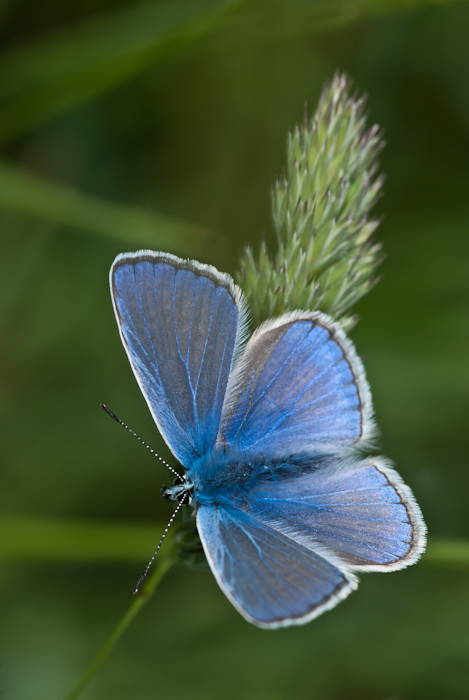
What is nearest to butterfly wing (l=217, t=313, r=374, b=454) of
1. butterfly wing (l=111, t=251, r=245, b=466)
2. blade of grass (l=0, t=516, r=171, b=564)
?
butterfly wing (l=111, t=251, r=245, b=466)

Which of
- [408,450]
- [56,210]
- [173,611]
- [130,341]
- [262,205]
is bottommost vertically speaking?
[173,611]

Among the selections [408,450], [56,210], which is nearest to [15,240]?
[56,210]

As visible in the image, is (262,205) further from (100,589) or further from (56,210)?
(100,589)

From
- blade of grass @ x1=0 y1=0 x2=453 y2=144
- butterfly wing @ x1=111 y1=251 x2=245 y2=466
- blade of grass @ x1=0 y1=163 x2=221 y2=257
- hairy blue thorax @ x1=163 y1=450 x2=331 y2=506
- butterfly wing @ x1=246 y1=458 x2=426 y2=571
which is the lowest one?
butterfly wing @ x1=246 y1=458 x2=426 y2=571

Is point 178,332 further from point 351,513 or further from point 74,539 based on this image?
point 74,539

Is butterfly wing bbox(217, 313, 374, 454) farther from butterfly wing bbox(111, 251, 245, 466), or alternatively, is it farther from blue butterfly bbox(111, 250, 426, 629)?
butterfly wing bbox(111, 251, 245, 466)
